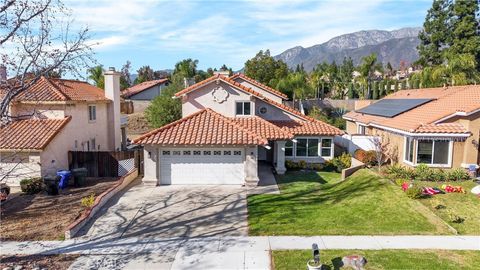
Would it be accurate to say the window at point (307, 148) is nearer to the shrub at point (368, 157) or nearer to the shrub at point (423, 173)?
the shrub at point (368, 157)

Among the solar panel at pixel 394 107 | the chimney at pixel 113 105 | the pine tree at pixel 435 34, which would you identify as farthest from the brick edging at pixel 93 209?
the pine tree at pixel 435 34

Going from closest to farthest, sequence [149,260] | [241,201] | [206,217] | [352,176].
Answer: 1. [149,260]
2. [206,217]
3. [241,201]
4. [352,176]

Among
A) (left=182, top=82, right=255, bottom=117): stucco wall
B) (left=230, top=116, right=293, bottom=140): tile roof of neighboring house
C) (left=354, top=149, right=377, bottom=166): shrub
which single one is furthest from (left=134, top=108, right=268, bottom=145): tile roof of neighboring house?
(left=354, top=149, right=377, bottom=166): shrub

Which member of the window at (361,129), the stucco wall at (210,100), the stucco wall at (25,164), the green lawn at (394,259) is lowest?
the green lawn at (394,259)

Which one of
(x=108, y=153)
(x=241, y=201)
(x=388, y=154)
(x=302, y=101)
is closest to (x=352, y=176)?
(x=388, y=154)

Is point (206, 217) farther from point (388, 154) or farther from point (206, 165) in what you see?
point (388, 154)

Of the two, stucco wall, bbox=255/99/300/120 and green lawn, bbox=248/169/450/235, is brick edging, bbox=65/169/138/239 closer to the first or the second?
green lawn, bbox=248/169/450/235

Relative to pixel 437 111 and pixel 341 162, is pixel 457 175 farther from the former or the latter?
pixel 341 162
